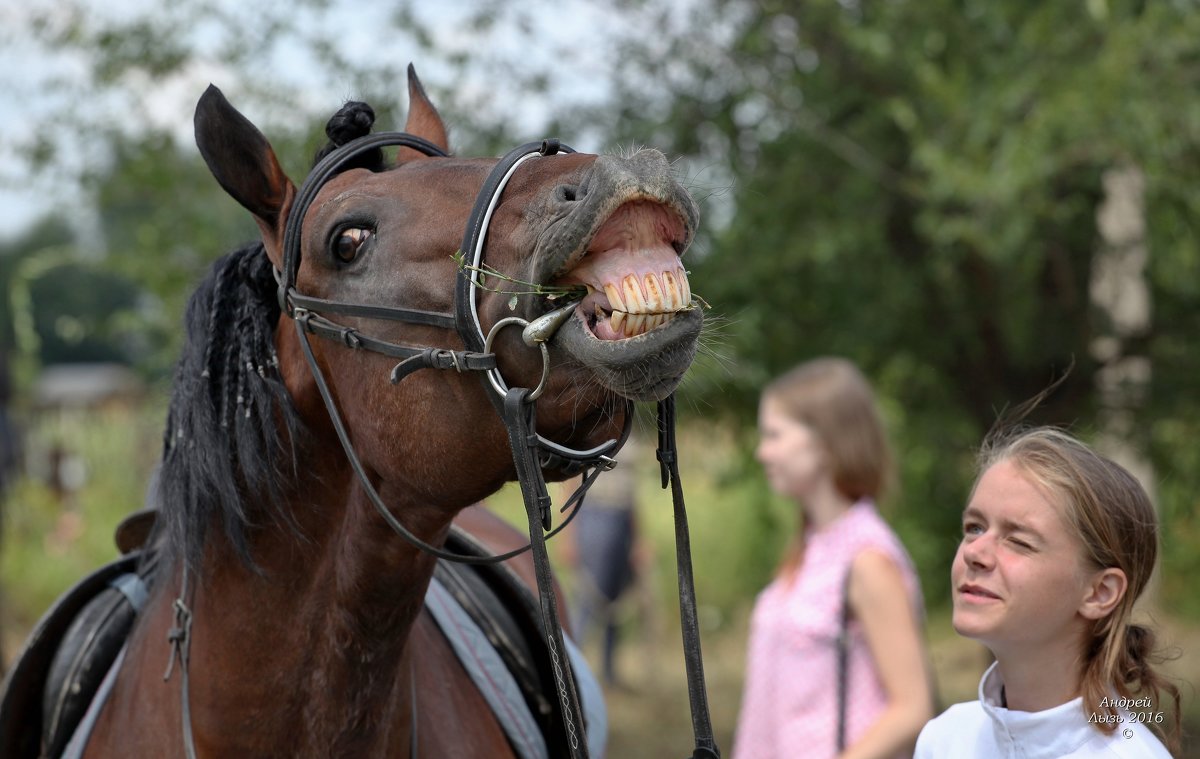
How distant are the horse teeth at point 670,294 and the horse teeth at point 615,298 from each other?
55 millimetres

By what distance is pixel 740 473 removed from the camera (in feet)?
20.2

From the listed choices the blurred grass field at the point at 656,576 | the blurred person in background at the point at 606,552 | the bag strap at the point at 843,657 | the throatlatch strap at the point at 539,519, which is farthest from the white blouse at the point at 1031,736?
the blurred person in background at the point at 606,552

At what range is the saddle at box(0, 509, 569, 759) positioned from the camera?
8.11 ft

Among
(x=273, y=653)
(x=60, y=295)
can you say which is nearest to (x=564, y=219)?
(x=273, y=653)

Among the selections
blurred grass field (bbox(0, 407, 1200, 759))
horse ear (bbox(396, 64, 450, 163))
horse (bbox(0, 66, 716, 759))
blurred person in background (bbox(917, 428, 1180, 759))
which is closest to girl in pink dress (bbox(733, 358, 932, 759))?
blurred person in background (bbox(917, 428, 1180, 759))

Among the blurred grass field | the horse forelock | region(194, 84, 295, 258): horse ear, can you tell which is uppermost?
region(194, 84, 295, 258): horse ear

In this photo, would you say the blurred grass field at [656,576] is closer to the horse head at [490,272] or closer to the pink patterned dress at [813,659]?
the pink patterned dress at [813,659]

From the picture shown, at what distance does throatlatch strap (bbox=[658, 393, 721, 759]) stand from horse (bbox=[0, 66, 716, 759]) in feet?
0.34

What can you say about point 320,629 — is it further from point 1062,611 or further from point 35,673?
point 1062,611

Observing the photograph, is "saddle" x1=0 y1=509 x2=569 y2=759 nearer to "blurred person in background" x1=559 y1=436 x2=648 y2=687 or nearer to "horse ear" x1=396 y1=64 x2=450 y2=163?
"horse ear" x1=396 y1=64 x2=450 y2=163

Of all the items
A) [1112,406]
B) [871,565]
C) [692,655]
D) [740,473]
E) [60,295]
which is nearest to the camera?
[692,655]

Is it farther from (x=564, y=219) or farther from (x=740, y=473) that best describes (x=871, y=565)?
(x=740, y=473)

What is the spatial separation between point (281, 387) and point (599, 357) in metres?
0.68

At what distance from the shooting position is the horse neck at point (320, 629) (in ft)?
6.45
